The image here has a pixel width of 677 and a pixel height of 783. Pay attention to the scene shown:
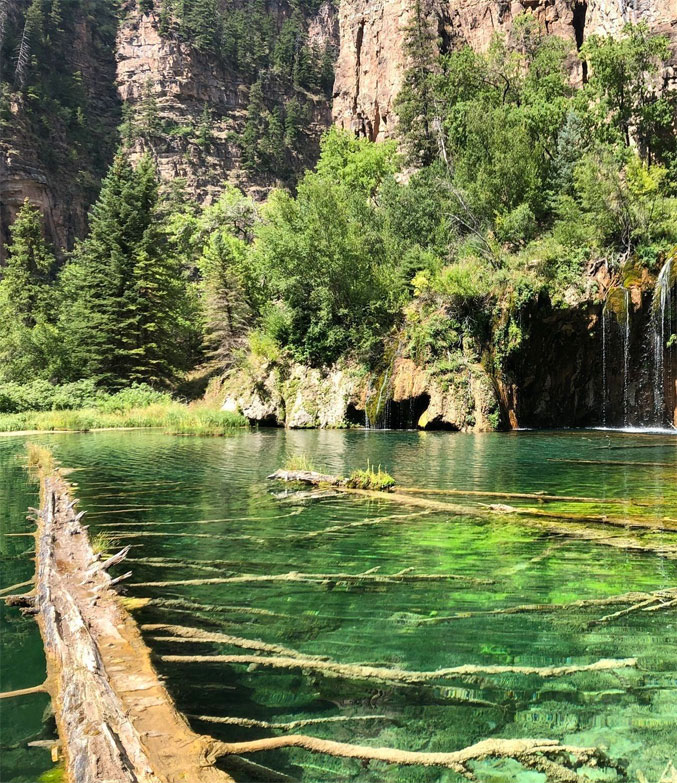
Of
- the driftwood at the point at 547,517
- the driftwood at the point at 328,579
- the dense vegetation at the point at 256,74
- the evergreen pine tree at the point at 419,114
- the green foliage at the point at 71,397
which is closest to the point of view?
the driftwood at the point at 328,579

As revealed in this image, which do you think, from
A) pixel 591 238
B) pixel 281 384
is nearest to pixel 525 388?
pixel 591 238

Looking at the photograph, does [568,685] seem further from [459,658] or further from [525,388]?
[525,388]

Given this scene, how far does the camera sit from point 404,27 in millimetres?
49594

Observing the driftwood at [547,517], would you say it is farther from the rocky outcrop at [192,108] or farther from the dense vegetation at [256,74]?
the dense vegetation at [256,74]

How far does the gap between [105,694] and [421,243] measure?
112ft

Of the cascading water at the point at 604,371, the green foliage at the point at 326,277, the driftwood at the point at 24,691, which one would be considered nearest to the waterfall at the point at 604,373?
the cascading water at the point at 604,371

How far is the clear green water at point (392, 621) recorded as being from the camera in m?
3.21

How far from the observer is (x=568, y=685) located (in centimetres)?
368

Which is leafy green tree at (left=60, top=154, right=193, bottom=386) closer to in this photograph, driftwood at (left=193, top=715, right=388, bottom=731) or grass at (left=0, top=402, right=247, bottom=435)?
grass at (left=0, top=402, right=247, bottom=435)

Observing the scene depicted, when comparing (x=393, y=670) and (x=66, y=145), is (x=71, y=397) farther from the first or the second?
(x=66, y=145)

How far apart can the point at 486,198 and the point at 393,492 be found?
28250 millimetres

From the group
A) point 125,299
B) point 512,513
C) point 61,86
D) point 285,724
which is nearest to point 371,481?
point 512,513

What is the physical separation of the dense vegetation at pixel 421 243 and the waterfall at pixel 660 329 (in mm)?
1128

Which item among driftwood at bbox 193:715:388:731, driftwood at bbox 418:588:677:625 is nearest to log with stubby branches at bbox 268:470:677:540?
driftwood at bbox 418:588:677:625
